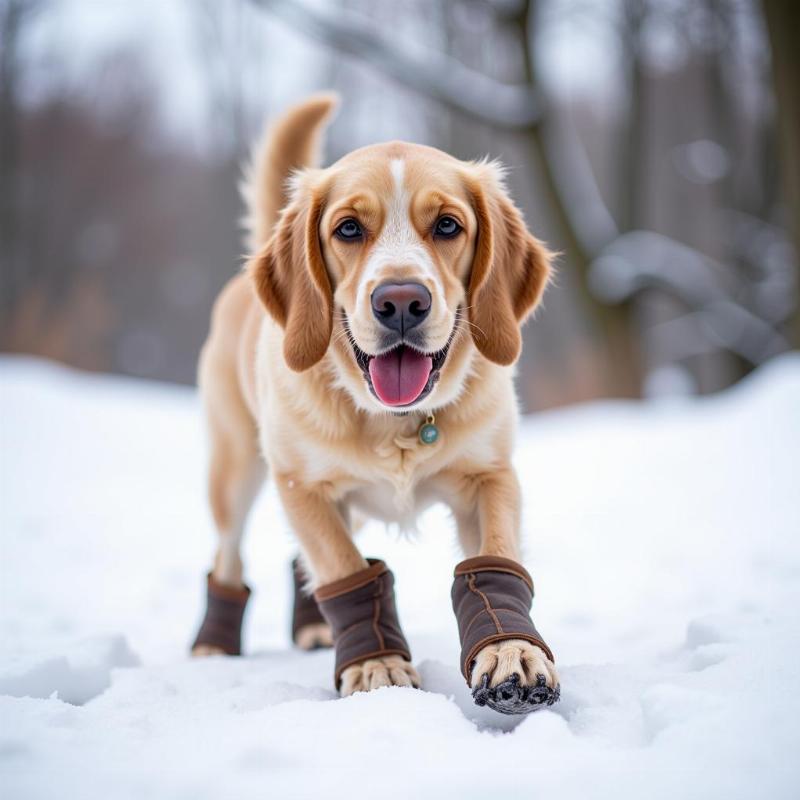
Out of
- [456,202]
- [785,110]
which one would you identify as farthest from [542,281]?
[785,110]

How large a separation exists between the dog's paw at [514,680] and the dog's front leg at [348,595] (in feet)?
1.18

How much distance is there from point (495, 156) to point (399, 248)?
12328mm

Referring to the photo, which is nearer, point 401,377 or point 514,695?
point 514,695

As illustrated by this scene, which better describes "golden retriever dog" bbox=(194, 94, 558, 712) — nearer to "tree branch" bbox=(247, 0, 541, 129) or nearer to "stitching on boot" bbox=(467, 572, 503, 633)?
"stitching on boot" bbox=(467, 572, 503, 633)

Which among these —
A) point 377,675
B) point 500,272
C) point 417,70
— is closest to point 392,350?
point 500,272

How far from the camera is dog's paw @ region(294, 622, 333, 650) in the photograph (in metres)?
3.44

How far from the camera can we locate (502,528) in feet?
8.46

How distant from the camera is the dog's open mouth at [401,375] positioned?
8.03 feet

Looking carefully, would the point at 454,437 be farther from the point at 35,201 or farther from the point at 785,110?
the point at 35,201

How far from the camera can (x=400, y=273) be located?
237cm

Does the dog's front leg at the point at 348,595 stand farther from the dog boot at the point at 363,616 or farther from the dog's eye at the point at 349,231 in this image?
the dog's eye at the point at 349,231

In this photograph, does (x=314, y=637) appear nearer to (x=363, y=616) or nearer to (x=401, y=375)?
(x=363, y=616)

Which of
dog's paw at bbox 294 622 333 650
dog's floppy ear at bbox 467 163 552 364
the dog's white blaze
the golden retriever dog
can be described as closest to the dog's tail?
the golden retriever dog

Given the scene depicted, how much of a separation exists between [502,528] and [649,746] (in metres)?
0.86
